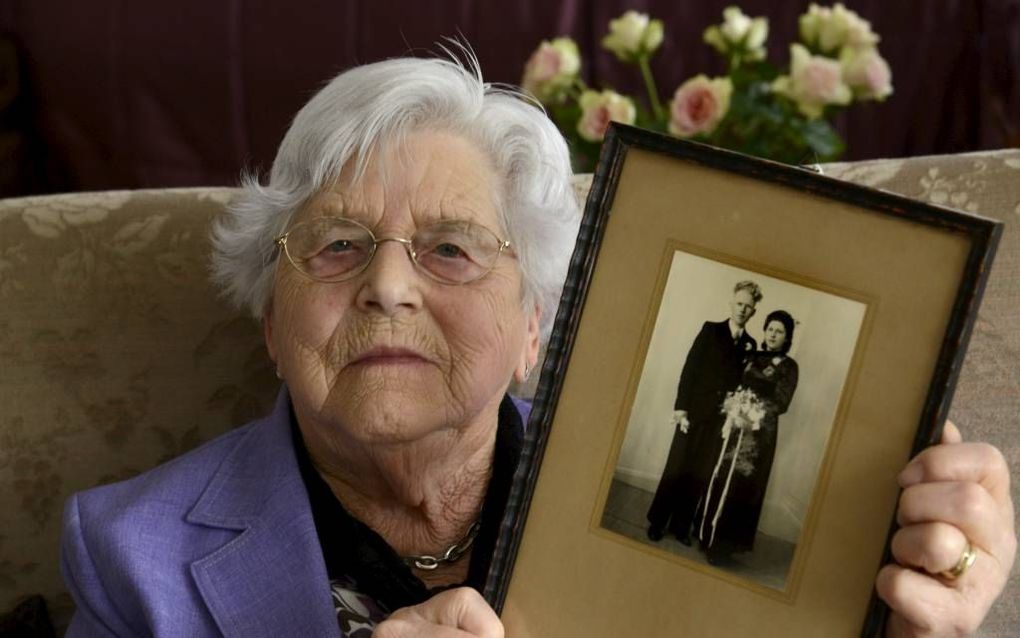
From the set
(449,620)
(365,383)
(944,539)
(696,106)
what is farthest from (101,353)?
(944,539)

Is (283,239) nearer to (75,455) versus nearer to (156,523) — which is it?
(156,523)

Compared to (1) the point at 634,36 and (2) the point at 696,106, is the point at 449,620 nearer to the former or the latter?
(2) the point at 696,106

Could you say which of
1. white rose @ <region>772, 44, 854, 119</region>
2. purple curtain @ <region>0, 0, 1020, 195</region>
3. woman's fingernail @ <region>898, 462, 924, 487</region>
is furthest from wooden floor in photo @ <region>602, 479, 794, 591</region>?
purple curtain @ <region>0, 0, 1020, 195</region>

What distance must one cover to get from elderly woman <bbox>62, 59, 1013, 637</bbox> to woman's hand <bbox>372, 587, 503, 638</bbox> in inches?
9.2

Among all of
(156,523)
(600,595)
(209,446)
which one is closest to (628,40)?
(209,446)

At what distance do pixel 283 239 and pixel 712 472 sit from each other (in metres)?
0.62

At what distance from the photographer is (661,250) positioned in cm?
91

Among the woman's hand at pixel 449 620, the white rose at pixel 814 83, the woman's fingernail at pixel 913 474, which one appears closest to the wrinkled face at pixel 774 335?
the woman's fingernail at pixel 913 474

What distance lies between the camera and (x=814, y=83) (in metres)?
1.96

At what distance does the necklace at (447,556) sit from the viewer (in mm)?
1374

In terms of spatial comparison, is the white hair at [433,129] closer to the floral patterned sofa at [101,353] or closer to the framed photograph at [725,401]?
the floral patterned sofa at [101,353]

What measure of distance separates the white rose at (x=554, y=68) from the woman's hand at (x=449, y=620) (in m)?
1.29

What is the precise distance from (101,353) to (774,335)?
1.04 metres

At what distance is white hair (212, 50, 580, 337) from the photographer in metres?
1.27
